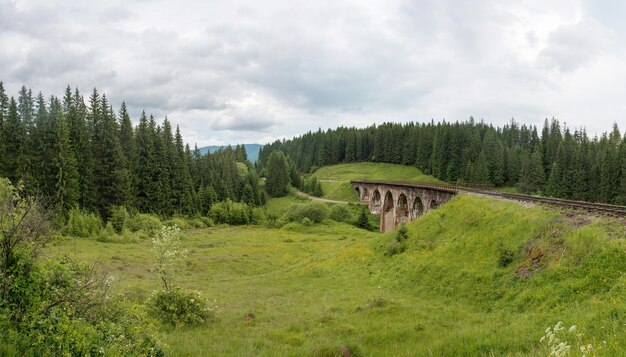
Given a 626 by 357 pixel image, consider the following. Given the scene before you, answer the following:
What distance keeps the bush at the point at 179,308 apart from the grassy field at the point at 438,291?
3.33 ft

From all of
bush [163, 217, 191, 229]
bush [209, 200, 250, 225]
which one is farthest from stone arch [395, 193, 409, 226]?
bush [163, 217, 191, 229]

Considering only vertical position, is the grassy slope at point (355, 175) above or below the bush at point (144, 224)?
above

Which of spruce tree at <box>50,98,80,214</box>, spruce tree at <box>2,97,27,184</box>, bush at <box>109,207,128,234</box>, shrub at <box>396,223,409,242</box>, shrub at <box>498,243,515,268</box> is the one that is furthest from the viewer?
bush at <box>109,207,128,234</box>

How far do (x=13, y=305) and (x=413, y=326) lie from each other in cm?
1395

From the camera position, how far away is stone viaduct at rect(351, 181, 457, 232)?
203 feet

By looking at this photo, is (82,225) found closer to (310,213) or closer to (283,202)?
(310,213)

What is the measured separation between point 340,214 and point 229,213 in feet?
88.1

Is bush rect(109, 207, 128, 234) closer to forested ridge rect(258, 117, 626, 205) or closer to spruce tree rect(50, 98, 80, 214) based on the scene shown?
spruce tree rect(50, 98, 80, 214)

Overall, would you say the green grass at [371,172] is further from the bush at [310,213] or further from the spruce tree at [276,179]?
the bush at [310,213]

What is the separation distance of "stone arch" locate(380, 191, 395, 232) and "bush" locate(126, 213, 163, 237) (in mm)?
49832

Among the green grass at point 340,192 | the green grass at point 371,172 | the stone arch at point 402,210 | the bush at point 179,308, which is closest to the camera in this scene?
the bush at point 179,308

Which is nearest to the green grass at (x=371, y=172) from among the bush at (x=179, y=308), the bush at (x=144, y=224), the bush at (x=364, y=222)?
the bush at (x=364, y=222)

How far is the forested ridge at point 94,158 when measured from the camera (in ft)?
198

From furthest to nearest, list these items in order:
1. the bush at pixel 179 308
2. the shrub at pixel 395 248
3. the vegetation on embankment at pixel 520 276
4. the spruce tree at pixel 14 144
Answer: the spruce tree at pixel 14 144, the shrub at pixel 395 248, the bush at pixel 179 308, the vegetation on embankment at pixel 520 276
